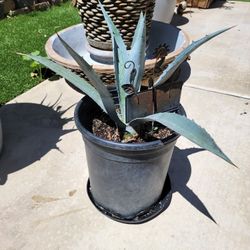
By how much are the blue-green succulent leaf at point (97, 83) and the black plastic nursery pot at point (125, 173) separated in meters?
0.14

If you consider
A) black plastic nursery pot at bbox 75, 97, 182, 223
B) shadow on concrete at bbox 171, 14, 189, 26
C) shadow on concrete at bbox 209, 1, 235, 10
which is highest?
black plastic nursery pot at bbox 75, 97, 182, 223

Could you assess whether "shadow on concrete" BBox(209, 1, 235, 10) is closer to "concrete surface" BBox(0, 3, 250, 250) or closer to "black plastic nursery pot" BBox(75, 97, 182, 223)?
"concrete surface" BBox(0, 3, 250, 250)

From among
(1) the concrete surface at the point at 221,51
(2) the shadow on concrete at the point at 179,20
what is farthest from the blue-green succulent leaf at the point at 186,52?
(2) the shadow on concrete at the point at 179,20

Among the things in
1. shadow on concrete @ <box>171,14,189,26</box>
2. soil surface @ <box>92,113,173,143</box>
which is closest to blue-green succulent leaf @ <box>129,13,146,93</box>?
soil surface @ <box>92,113,173,143</box>

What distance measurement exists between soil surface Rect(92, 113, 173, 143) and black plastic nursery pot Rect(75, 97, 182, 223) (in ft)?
0.17

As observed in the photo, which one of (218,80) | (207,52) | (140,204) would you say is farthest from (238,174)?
(207,52)

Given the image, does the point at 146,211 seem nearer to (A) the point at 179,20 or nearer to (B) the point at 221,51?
(B) the point at 221,51

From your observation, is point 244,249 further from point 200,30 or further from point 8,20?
point 8,20

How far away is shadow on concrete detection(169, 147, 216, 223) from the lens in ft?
5.77

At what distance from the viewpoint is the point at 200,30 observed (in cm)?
422

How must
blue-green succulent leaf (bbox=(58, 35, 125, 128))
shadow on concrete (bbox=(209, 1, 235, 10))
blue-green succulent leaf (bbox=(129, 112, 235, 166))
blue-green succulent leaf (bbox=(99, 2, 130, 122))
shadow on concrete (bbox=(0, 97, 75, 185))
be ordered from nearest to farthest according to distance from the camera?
blue-green succulent leaf (bbox=(129, 112, 235, 166)) < blue-green succulent leaf (bbox=(58, 35, 125, 128)) < blue-green succulent leaf (bbox=(99, 2, 130, 122)) < shadow on concrete (bbox=(0, 97, 75, 185)) < shadow on concrete (bbox=(209, 1, 235, 10))

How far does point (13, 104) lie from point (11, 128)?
328 mm

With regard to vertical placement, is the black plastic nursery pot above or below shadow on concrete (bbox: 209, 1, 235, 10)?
above

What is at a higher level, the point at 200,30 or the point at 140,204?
the point at 140,204
